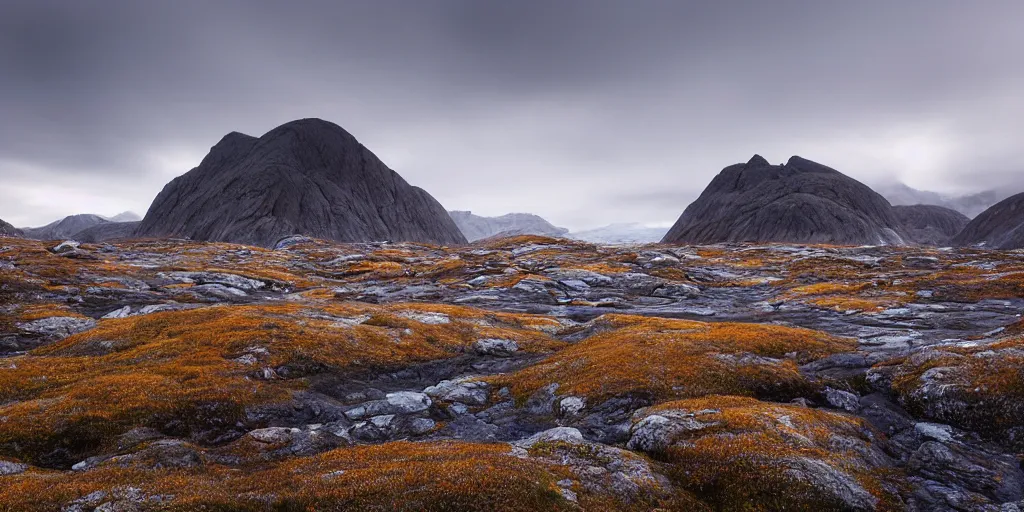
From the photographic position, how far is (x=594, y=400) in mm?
23453

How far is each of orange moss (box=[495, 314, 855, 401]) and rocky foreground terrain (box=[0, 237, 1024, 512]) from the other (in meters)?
0.17

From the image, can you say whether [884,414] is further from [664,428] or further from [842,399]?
[664,428]

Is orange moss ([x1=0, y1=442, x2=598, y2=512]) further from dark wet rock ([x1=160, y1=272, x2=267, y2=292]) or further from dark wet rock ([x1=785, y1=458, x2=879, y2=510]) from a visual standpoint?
dark wet rock ([x1=160, y1=272, x2=267, y2=292])

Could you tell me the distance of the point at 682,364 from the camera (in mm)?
26312

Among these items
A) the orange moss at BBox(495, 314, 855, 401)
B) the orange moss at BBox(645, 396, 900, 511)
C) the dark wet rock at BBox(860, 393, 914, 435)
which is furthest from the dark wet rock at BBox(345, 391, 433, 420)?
the dark wet rock at BBox(860, 393, 914, 435)

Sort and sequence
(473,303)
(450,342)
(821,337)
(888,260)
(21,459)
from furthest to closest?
1. (888,260)
2. (473,303)
3. (450,342)
4. (821,337)
5. (21,459)

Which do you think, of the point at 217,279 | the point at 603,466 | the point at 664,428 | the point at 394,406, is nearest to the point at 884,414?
the point at 664,428

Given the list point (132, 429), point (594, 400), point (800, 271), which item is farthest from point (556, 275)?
point (132, 429)

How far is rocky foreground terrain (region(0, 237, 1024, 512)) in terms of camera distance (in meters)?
13.5

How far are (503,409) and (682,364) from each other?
1063 cm

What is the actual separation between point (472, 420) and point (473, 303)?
39.2m

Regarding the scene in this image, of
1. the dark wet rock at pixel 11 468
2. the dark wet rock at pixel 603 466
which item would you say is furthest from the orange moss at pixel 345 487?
the dark wet rock at pixel 11 468

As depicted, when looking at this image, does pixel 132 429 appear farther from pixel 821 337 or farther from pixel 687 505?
pixel 821 337

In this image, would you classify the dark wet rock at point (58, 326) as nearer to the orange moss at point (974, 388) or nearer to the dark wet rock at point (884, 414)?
the dark wet rock at point (884, 414)
